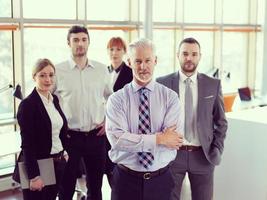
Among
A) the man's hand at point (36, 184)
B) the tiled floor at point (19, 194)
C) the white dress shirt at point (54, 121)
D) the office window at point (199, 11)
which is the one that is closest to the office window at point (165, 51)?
the office window at point (199, 11)

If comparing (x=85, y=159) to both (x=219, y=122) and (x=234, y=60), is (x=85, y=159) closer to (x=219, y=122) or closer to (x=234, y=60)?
(x=219, y=122)

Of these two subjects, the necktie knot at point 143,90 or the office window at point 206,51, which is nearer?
the necktie knot at point 143,90

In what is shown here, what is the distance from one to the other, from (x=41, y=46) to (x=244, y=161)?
10.7 feet

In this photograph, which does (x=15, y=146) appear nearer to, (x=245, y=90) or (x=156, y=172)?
(x=156, y=172)

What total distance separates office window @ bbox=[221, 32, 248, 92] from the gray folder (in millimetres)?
6121

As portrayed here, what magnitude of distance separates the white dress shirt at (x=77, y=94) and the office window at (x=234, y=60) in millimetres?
5409

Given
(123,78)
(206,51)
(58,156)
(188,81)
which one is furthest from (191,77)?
(206,51)

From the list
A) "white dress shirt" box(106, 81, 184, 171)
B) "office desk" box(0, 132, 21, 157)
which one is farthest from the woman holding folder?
"office desk" box(0, 132, 21, 157)

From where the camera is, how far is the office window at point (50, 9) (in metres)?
5.68

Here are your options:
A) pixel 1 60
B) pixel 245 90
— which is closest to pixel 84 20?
pixel 1 60

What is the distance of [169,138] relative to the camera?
2525 millimetres

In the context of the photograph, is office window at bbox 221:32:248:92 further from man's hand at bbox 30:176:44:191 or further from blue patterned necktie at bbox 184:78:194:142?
man's hand at bbox 30:176:44:191

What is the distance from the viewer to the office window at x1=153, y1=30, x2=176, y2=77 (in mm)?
7719

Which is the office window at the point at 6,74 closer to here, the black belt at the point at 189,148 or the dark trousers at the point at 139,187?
the black belt at the point at 189,148
